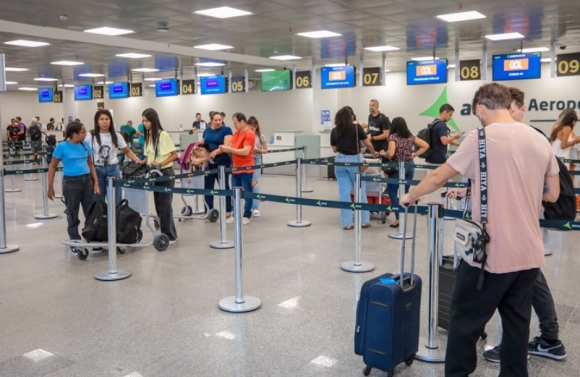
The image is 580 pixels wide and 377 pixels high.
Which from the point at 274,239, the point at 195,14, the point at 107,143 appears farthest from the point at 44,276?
the point at 195,14

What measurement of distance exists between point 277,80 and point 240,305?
12.6 metres

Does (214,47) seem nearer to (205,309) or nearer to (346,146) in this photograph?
(346,146)

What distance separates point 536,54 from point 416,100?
561cm

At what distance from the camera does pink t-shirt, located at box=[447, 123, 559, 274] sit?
110 inches

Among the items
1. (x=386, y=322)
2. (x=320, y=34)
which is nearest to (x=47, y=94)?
(x=320, y=34)

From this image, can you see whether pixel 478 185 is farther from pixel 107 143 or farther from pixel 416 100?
pixel 416 100

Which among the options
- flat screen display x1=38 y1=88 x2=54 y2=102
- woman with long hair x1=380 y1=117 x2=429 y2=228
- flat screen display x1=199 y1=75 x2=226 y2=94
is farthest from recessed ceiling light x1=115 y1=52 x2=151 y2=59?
flat screen display x1=38 y1=88 x2=54 y2=102

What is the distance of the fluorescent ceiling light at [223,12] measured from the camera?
9.31 metres

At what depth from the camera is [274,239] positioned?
25.0ft

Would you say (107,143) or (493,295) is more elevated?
(107,143)

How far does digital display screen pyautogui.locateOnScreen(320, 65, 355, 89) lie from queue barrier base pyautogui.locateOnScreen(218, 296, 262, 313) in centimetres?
1083

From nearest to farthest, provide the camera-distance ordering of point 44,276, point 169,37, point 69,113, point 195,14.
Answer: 1. point 44,276
2. point 195,14
3. point 169,37
4. point 69,113

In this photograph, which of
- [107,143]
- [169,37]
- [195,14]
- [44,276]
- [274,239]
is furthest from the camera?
[169,37]

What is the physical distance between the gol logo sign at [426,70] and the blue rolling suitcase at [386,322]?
11.0 m
